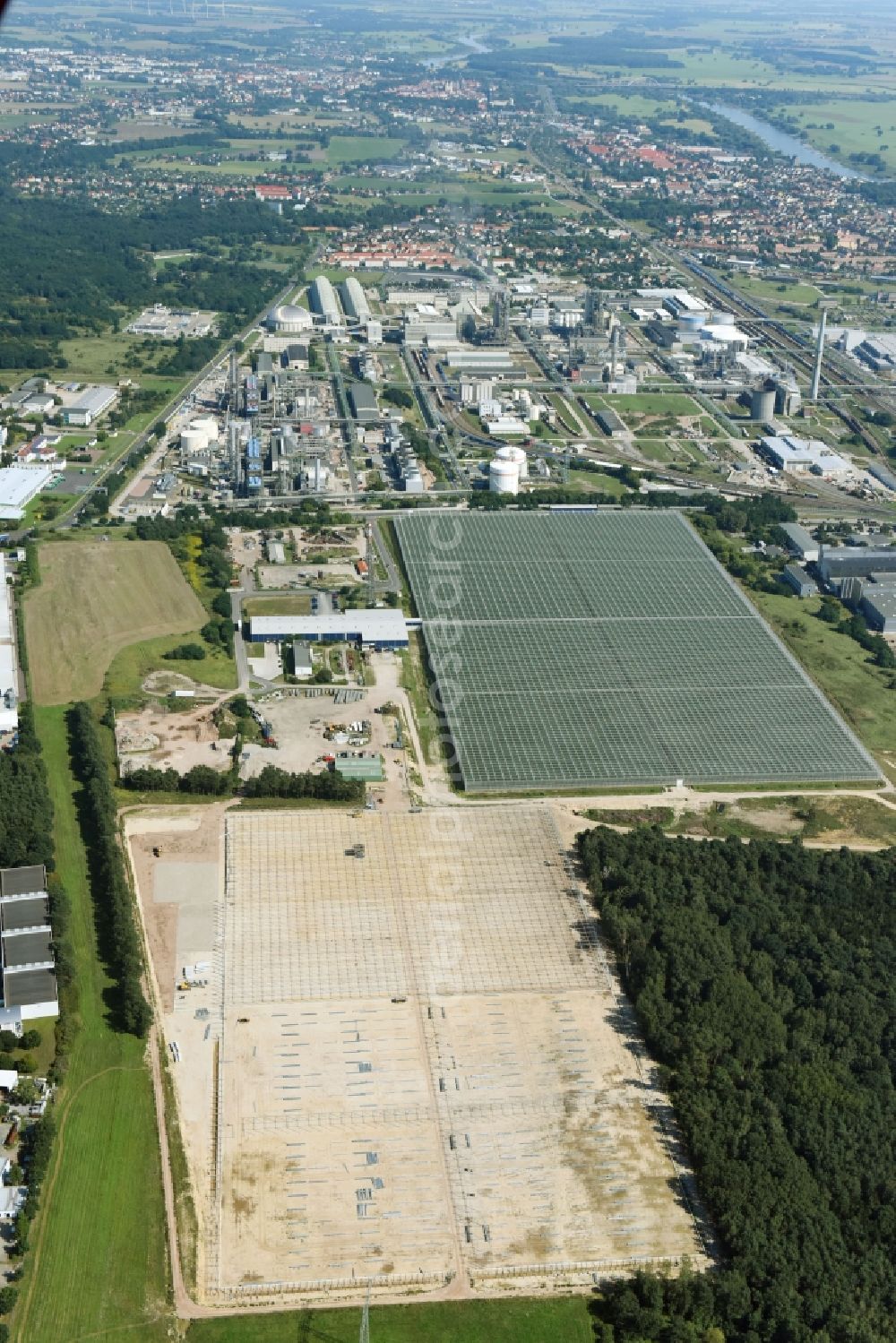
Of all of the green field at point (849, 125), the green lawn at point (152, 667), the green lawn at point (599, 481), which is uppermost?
the green lawn at point (152, 667)

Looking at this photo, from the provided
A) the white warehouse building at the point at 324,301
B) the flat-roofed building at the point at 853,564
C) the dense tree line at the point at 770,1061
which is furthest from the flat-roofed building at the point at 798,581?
the white warehouse building at the point at 324,301

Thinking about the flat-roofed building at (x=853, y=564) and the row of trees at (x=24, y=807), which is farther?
the flat-roofed building at (x=853, y=564)

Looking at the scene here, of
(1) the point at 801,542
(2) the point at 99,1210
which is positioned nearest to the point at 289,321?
(1) the point at 801,542

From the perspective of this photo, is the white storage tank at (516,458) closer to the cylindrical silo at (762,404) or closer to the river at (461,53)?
the cylindrical silo at (762,404)

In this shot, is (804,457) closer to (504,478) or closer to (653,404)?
(653,404)

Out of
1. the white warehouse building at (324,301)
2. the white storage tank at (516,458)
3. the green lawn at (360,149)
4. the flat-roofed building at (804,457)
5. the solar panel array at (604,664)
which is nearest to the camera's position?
the solar panel array at (604,664)

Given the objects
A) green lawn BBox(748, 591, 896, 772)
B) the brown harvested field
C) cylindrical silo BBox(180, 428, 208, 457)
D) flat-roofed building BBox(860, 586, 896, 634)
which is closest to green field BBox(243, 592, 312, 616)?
the brown harvested field
